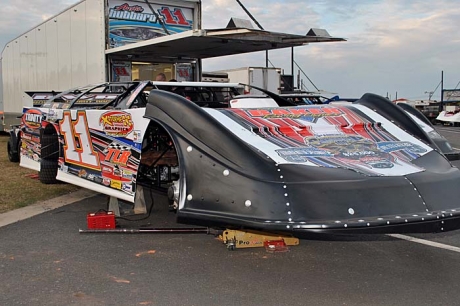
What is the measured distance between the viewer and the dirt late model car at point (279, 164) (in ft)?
10.2

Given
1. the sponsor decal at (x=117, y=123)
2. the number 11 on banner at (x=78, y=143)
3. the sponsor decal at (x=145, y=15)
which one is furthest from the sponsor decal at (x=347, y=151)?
the sponsor decal at (x=145, y=15)

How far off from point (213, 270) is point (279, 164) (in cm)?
120

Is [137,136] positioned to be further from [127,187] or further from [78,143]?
[78,143]

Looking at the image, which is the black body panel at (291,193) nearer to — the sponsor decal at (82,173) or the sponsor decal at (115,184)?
the sponsor decal at (115,184)

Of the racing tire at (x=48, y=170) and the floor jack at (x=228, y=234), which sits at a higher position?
the racing tire at (x=48, y=170)

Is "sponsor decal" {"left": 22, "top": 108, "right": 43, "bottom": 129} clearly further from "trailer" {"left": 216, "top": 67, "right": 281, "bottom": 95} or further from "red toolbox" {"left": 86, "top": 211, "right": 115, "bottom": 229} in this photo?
"trailer" {"left": 216, "top": 67, "right": 281, "bottom": 95}

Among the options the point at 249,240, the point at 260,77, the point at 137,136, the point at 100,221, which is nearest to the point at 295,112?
the point at 249,240

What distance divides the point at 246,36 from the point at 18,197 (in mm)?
3952

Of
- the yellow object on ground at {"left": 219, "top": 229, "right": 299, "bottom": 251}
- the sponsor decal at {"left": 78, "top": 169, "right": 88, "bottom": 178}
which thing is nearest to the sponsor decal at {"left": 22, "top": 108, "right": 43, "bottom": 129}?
the sponsor decal at {"left": 78, "top": 169, "right": 88, "bottom": 178}

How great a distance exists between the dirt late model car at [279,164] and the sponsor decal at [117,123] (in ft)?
0.03

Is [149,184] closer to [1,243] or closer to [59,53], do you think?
[1,243]

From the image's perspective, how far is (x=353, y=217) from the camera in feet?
10.0


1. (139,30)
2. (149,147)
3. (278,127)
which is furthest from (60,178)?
(139,30)

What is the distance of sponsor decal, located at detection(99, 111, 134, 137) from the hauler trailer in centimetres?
334
